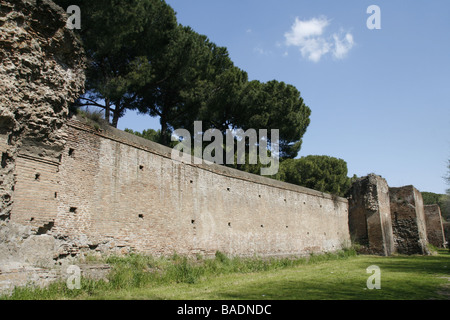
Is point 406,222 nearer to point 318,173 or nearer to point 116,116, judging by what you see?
point 318,173

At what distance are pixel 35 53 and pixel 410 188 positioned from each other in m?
19.6

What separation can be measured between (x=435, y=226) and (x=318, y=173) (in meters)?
11.9

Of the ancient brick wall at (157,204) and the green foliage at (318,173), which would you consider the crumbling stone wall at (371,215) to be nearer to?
the green foliage at (318,173)

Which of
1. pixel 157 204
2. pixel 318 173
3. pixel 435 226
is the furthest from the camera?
pixel 435 226

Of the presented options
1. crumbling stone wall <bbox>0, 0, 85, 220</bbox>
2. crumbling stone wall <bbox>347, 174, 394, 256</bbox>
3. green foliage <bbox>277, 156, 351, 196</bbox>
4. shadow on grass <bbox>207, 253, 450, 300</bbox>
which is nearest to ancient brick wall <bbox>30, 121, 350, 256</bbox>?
crumbling stone wall <bbox>0, 0, 85, 220</bbox>

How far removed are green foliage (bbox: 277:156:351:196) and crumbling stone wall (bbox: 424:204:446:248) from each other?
26.6 ft

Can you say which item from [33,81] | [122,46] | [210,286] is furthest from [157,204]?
[122,46]

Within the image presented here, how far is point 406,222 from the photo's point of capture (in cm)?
1911

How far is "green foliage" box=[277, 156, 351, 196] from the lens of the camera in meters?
24.1

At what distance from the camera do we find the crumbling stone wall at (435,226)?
2856cm

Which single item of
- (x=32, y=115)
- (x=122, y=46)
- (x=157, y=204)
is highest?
(x=122, y=46)

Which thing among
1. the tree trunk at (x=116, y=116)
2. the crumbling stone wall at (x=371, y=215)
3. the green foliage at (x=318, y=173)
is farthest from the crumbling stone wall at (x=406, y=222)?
the tree trunk at (x=116, y=116)

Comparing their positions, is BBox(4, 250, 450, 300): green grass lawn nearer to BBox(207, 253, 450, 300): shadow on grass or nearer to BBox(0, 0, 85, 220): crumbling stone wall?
BBox(207, 253, 450, 300): shadow on grass

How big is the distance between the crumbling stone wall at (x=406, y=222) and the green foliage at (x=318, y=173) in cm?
490
